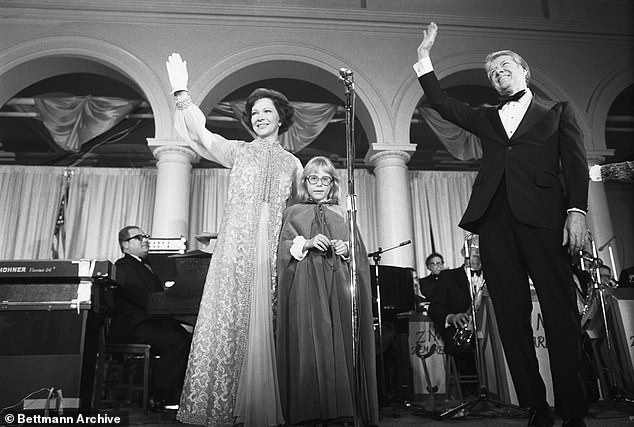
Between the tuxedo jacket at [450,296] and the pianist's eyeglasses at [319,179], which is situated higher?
the pianist's eyeglasses at [319,179]

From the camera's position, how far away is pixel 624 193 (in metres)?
10.7

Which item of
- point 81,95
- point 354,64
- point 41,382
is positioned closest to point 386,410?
point 41,382

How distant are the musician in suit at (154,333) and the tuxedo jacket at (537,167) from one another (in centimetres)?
308

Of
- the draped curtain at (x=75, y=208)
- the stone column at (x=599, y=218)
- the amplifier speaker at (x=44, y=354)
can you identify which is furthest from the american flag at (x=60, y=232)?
the stone column at (x=599, y=218)

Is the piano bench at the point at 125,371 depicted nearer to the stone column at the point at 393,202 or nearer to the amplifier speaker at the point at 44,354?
the amplifier speaker at the point at 44,354

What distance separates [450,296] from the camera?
5617 mm

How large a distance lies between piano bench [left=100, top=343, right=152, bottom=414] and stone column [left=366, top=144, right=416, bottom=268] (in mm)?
3012

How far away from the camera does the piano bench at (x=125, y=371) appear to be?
4.09 m

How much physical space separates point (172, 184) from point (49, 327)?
2.90m

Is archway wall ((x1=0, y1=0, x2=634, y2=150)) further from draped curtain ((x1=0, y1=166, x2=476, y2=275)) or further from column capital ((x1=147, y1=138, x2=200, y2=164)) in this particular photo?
draped curtain ((x1=0, y1=166, x2=476, y2=275))

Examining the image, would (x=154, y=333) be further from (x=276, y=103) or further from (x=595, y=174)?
(x=595, y=174)

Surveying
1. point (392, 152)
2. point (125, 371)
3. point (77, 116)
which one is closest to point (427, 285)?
point (392, 152)

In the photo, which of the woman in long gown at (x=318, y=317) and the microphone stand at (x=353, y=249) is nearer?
the microphone stand at (x=353, y=249)

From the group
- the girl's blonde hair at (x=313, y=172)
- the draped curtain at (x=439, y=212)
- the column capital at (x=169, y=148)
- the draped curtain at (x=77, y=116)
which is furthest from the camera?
the draped curtain at (x=439, y=212)
